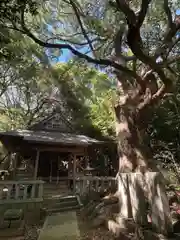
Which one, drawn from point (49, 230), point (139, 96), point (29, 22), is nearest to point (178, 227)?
point (49, 230)

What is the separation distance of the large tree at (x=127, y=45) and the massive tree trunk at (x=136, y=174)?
0.03 m

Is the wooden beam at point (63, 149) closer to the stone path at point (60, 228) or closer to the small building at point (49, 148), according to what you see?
the small building at point (49, 148)

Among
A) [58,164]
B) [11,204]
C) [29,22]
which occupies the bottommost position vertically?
[11,204]

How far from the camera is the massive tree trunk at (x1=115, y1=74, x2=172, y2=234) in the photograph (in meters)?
5.35

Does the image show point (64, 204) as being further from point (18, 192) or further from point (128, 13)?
point (128, 13)

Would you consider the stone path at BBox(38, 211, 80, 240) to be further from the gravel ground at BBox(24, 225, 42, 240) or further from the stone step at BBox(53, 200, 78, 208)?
the stone step at BBox(53, 200, 78, 208)

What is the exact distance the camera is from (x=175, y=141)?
1401 cm

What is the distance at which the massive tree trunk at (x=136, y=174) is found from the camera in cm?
535

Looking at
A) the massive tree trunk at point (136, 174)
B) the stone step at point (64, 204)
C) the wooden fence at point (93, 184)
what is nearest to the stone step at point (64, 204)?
the stone step at point (64, 204)

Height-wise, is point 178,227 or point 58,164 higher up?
point 58,164

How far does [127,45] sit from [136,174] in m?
4.63

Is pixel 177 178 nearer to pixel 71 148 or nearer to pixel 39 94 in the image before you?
pixel 71 148

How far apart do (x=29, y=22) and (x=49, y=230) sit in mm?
9130

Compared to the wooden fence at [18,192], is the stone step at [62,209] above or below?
below
